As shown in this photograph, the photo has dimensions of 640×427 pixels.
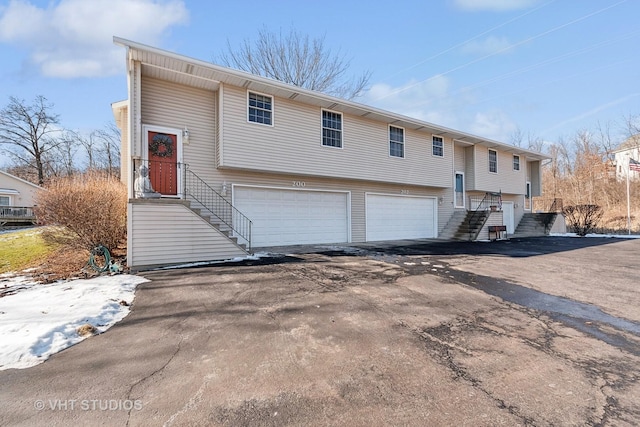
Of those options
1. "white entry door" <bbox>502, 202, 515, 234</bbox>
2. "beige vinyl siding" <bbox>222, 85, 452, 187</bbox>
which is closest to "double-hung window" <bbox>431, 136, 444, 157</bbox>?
"beige vinyl siding" <bbox>222, 85, 452, 187</bbox>

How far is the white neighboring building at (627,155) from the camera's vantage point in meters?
24.5

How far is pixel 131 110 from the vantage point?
25.5 ft

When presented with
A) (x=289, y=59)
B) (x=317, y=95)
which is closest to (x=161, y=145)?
(x=317, y=95)

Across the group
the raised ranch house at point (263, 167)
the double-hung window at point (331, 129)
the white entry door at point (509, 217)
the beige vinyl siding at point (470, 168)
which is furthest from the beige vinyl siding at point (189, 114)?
the white entry door at point (509, 217)

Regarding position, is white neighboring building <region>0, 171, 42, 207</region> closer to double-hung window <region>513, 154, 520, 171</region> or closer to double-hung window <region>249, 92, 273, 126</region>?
double-hung window <region>249, 92, 273, 126</region>

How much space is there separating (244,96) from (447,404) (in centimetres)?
950

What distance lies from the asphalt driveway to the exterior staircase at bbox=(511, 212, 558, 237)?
50.9 feet

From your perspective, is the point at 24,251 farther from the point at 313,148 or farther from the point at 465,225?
the point at 465,225

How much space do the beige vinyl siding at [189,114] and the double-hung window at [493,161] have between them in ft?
51.3

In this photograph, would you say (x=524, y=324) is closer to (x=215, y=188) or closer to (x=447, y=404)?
(x=447, y=404)

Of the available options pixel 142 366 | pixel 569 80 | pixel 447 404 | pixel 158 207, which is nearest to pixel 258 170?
pixel 158 207

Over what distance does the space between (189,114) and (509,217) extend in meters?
19.4

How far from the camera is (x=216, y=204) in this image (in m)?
9.55

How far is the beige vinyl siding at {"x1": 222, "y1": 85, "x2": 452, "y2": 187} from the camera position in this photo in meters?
9.28
